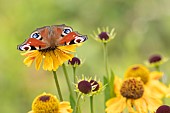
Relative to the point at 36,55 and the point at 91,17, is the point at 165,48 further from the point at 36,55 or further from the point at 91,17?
the point at 36,55

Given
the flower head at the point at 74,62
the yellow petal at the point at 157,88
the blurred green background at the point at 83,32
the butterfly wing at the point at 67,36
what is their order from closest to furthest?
the butterfly wing at the point at 67,36 < the flower head at the point at 74,62 < the yellow petal at the point at 157,88 < the blurred green background at the point at 83,32

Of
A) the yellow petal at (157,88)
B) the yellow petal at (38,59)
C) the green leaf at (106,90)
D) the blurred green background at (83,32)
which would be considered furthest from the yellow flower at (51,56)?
the blurred green background at (83,32)

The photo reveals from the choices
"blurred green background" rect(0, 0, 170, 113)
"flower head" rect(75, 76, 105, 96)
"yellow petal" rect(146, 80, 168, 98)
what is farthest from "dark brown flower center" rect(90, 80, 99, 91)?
"blurred green background" rect(0, 0, 170, 113)

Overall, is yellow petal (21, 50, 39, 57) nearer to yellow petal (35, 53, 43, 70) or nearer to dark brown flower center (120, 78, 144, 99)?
yellow petal (35, 53, 43, 70)

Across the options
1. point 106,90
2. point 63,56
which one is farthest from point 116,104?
point 63,56

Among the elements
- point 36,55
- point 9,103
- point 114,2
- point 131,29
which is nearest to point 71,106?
point 36,55

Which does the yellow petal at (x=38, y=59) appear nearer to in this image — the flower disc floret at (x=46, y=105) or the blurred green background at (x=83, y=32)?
the flower disc floret at (x=46, y=105)

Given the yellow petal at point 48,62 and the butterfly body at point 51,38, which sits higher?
the butterfly body at point 51,38

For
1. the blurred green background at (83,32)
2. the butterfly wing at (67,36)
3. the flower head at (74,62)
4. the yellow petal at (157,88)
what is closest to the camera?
the butterfly wing at (67,36)
